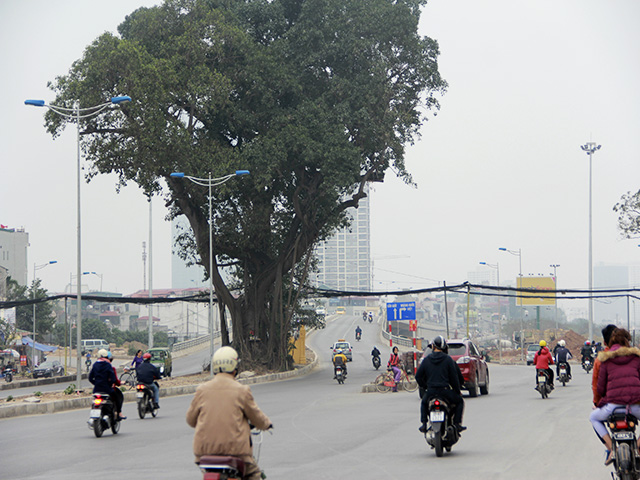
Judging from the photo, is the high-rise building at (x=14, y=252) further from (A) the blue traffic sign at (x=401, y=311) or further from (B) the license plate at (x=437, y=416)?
(B) the license plate at (x=437, y=416)

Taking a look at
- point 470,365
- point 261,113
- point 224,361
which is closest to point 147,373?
point 470,365

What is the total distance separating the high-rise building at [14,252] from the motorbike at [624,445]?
109350 millimetres

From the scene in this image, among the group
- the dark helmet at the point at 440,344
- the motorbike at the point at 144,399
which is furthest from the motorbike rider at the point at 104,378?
the dark helmet at the point at 440,344

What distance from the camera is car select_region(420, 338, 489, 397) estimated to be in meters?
24.1

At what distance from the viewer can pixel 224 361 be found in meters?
6.52

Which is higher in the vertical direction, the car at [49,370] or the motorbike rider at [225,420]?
the motorbike rider at [225,420]

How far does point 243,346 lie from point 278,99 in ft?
41.6

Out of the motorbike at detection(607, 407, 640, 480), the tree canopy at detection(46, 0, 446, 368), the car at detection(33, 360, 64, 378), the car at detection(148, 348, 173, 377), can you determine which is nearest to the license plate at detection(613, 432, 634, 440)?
the motorbike at detection(607, 407, 640, 480)

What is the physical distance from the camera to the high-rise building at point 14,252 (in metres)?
110

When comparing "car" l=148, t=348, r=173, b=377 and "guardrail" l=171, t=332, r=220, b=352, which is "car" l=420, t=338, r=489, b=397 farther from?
"guardrail" l=171, t=332, r=220, b=352

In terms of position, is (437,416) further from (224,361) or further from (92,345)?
(92,345)

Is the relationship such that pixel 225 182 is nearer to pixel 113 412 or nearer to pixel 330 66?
pixel 330 66

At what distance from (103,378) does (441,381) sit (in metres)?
7.08

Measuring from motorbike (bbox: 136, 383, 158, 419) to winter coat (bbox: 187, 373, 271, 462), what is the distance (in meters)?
14.4
